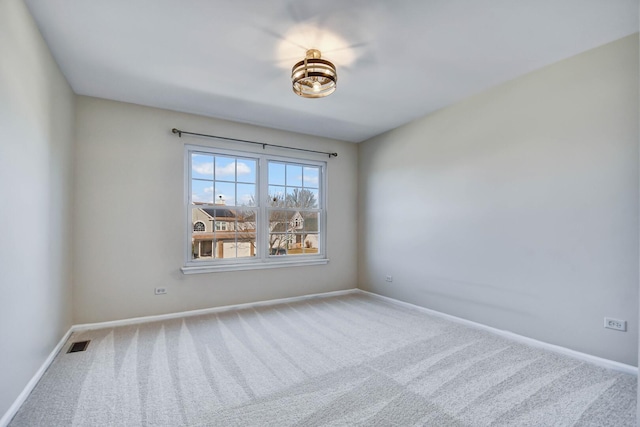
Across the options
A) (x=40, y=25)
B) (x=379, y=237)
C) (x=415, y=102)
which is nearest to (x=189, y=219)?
(x=40, y=25)

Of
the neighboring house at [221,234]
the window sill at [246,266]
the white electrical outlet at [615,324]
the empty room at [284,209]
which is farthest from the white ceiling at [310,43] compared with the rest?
the white electrical outlet at [615,324]

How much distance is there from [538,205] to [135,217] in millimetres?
4367

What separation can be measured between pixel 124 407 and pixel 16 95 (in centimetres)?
211

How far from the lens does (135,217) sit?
11.9 ft

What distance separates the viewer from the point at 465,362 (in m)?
2.56

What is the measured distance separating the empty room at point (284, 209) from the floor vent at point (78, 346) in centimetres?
5

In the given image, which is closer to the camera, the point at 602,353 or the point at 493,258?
the point at 602,353

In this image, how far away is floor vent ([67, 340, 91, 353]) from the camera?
2789 mm

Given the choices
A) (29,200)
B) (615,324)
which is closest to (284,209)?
(29,200)

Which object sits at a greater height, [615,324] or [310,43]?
[310,43]

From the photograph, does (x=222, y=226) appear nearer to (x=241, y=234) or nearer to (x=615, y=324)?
(x=241, y=234)

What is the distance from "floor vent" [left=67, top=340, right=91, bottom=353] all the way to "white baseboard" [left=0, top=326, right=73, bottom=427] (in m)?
0.09

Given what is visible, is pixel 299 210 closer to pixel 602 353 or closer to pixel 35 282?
pixel 35 282

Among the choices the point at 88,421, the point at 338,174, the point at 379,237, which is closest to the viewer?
the point at 88,421
